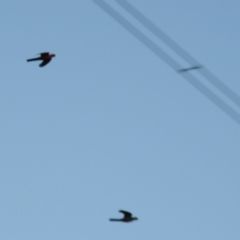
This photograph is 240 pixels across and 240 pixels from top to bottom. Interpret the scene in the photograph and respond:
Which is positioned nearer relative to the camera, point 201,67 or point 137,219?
point 201,67

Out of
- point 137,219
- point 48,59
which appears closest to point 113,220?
point 137,219

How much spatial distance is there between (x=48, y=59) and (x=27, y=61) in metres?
0.69

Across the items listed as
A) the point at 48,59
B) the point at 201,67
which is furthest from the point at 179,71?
the point at 48,59

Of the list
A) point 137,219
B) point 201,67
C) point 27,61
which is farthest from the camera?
point 137,219

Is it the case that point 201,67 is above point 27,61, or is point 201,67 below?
below

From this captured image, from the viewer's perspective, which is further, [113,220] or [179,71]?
[113,220]

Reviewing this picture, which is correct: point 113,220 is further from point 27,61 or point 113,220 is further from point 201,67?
point 201,67

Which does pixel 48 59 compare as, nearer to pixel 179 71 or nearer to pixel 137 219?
pixel 137 219

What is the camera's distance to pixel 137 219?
83.4 ft

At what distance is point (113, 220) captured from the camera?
86.6 feet

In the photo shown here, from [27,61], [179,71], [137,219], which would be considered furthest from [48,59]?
[179,71]

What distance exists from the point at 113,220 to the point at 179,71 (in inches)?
569

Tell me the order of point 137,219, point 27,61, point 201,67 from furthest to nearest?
point 137,219
point 27,61
point 201,67

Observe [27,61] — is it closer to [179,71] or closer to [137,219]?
[137,219]
